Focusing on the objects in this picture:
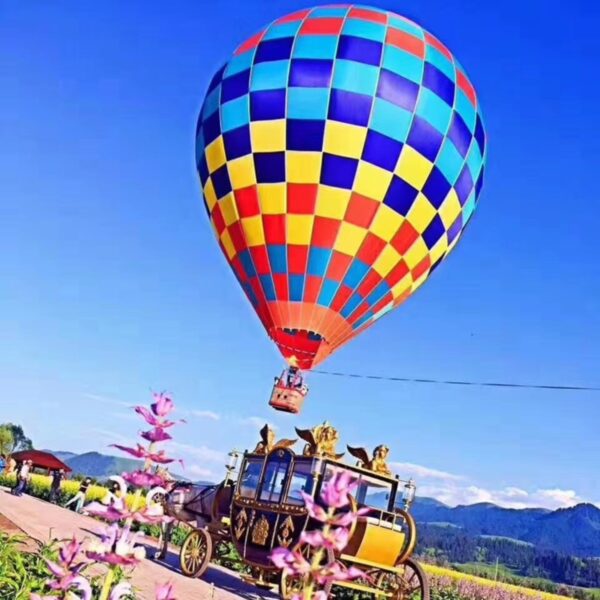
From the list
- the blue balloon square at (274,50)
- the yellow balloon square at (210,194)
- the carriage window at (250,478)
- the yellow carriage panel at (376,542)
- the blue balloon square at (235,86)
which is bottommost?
the yellow carriage panel at (376,542)

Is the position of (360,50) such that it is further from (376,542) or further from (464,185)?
(376,542)

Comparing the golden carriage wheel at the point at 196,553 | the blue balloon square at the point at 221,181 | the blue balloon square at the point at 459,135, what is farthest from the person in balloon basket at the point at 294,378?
the blue balloon square at the point at 459,135

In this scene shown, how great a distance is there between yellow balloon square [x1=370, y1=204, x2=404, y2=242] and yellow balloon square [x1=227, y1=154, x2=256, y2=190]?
3064mm

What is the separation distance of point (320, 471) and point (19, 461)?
30.8 meters

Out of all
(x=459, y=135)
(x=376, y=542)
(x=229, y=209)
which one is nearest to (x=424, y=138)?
(x=459, y=135)

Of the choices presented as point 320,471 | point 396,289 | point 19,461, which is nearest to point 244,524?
point 320,471

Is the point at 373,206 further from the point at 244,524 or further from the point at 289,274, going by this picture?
the point at 244,524

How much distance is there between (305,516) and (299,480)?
1.06 m

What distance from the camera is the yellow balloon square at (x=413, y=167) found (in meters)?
17.0

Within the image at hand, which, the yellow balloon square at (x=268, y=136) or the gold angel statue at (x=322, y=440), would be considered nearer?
the gold angel statue at (x=322, y=440)

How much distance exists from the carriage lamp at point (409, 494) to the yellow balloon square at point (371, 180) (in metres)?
6.56

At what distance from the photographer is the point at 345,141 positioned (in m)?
16.7

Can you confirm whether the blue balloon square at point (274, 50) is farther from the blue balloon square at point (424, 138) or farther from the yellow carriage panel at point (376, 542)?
Answer: the yellow carriage panel at point (376, 542)

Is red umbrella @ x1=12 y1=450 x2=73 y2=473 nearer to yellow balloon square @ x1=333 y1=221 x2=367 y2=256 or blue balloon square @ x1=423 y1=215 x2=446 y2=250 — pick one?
yellow balloon square @ x1=333 y1=221 x2=367 y2=256
